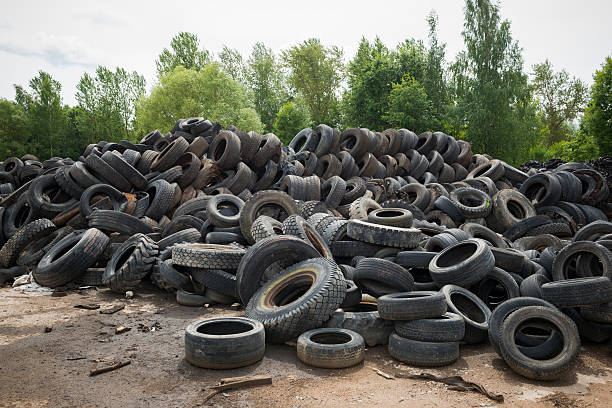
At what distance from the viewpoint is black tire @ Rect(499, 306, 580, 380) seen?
13.3 feet

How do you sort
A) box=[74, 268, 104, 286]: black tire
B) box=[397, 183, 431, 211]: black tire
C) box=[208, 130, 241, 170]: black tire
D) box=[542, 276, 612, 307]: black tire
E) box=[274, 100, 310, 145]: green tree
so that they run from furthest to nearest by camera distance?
box=[274, 100, 310, 145]: green tree < box=[208, 130, 241, 170]: black tire < box=[397, 183, 431, 211]: black tire < box=[74, 268, 104, 286]: black tire < box=[542, 276, 612, 307]: black tire

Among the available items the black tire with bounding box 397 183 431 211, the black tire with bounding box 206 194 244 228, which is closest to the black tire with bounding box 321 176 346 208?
the black tire with bounding box 397 183 431 211

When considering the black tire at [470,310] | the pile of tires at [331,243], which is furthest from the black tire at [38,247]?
the black tire at [470,310]

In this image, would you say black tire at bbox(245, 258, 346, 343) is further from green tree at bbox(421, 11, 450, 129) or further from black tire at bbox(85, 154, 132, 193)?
green tree at bbox(421, 11, 450, 129)

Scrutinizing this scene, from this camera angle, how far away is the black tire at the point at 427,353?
14.6 feet

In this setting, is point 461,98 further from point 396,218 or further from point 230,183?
point 396,218

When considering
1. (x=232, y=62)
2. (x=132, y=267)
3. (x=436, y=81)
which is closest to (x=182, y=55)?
(x=232, y=62)

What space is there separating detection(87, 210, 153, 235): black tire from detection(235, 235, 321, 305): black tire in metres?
3.90

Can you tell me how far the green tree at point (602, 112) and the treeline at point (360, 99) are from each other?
0.07 metres

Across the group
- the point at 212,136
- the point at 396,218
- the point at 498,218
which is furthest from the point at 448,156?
the point at 396,218

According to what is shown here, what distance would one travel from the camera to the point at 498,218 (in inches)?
413

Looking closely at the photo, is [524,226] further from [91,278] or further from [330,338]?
[91,278]

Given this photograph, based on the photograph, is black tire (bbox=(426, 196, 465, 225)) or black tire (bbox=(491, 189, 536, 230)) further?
black tire (bbox=(426, 196, 465, 225))

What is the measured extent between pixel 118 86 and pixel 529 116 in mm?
47618
